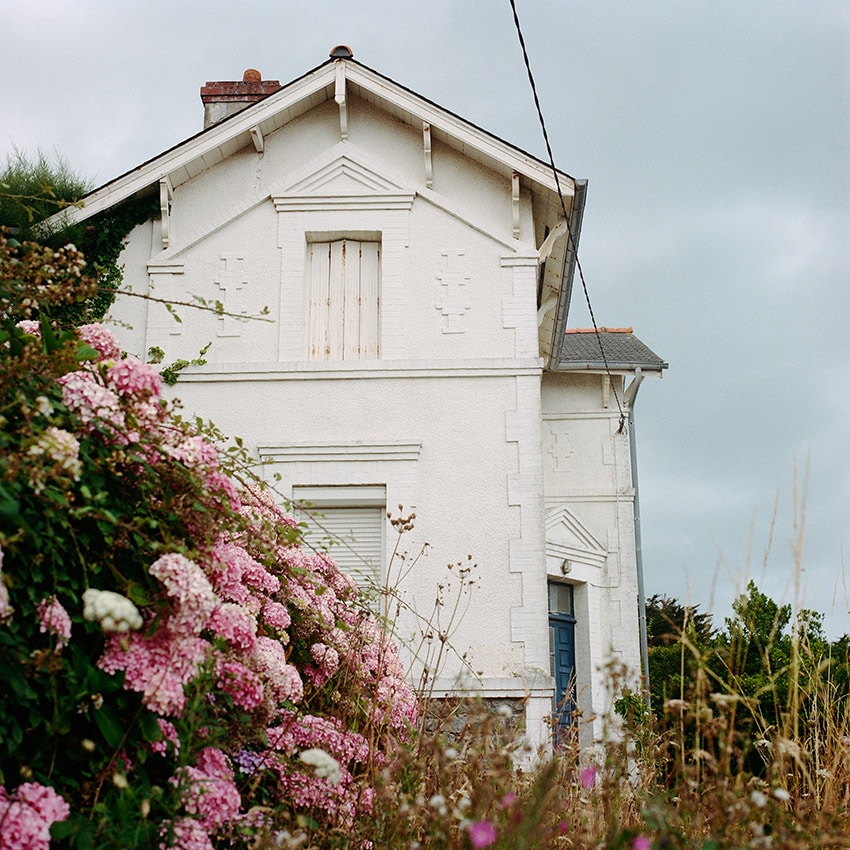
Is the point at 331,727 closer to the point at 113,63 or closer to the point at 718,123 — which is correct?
the point at 113,63

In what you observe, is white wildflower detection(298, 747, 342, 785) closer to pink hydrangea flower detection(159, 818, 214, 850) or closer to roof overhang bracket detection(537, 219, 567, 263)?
pink hydrangea flower detection(159, 818, 214, 850)

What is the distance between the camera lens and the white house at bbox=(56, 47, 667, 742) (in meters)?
9.99

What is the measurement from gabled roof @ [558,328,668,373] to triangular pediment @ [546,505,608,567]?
1969 mm

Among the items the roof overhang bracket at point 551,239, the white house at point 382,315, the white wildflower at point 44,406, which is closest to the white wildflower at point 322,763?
the white wildflower at point 44,406

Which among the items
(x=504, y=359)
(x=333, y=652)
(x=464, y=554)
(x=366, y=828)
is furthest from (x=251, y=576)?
(x=504, y=359)

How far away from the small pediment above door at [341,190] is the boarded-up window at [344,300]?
0.42 metres

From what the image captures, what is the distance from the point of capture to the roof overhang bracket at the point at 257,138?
11.1 meters

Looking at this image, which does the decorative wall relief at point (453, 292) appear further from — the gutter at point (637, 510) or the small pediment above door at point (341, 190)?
the gutter at point (637, 510)

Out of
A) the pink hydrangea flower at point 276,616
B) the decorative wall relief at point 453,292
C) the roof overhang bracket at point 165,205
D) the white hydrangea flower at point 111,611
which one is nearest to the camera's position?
the white hydrangea flower at point 111,611

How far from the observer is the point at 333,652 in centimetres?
433

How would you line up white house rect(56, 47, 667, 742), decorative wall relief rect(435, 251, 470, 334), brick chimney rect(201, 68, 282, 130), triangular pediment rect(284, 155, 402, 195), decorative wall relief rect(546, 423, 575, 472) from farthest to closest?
decorative wall relief rect(546, 423, 575, 472), brick chimney rect(201, 68, 282, 130), triangular pediment rect(284, 155, 402, 195), decorative wall relief rect(435, 251, 470, 334), white house rect(56, 47, 667, 742)

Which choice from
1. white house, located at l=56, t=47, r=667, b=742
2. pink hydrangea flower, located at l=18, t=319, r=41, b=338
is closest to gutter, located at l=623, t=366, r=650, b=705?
white house, located at l=56, t=47, r=667, b=742

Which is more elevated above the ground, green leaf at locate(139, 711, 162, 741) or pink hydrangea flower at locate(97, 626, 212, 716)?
pink hydrangea flower at locate(97, 626, 212, 716)

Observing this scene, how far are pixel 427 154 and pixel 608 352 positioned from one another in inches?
201
